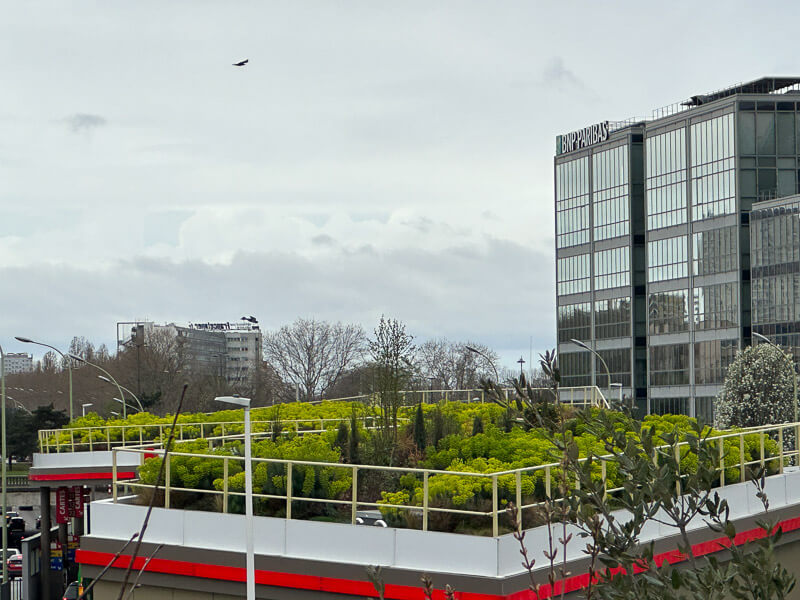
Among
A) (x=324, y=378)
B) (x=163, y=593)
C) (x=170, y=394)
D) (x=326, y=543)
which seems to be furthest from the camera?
(x=324, y=378)

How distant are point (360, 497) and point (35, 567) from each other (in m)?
15.2

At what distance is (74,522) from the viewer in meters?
41.4

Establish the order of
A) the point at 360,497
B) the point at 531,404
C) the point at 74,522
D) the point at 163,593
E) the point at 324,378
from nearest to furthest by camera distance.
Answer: the point at 531,404, the point at 163,593, the point at 360,497, the point at 74,522, the point at 324,378

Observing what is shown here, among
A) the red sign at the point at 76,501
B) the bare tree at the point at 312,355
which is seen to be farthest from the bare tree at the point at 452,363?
the red sign at the point at 76,501

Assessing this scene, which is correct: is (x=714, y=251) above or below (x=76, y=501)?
above

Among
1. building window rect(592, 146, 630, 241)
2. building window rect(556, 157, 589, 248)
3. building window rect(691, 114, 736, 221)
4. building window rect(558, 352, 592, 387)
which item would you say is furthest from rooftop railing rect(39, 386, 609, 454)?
building window rect(556, 157, 589, 248)

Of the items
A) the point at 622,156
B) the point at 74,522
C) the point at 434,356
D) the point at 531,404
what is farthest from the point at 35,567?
the point at 434,356

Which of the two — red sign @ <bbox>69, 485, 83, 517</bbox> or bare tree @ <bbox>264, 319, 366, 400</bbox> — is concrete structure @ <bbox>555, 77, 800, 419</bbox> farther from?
red sign @ <bbox>69, 485, 83, 517</bbox>

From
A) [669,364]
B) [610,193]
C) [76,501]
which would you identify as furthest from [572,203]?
[76,501]

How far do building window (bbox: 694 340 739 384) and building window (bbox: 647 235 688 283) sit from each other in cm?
574

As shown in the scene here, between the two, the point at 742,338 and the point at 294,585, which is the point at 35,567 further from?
the point at 742,338

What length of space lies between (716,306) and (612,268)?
1141 centimetres

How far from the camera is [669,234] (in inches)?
3206

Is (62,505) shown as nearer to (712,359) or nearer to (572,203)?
(712,359)
